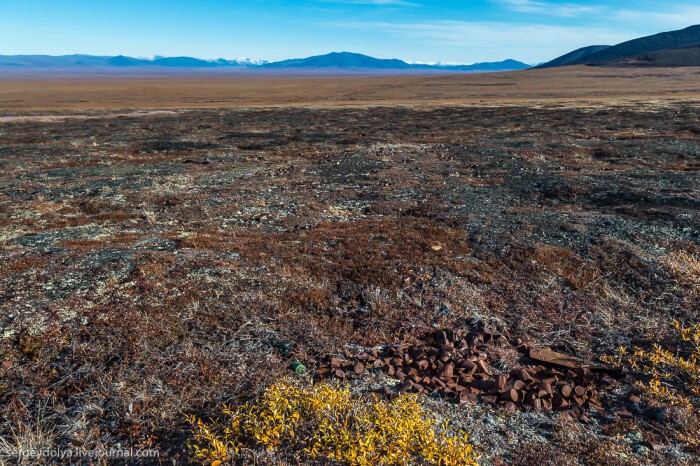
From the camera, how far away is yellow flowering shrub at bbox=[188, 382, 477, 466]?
4.96 m

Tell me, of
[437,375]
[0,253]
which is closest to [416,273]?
[437,375]

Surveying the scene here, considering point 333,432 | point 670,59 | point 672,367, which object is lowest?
point 672,367

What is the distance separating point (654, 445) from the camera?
5.45m

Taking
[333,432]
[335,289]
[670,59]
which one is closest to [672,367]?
[333,432]

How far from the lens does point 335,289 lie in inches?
357

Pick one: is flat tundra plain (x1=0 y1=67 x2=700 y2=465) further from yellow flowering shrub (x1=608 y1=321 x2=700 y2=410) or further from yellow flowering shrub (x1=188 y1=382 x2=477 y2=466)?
yellow flowering shrub (x1=188 y1=382 x2=477 y2=466)

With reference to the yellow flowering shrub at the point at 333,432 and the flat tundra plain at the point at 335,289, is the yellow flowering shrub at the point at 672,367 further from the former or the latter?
the yellow flowering shrub at the point at 333,432

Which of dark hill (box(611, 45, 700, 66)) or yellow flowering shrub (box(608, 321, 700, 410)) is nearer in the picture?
yellow flowering shrub (box(608, 321, 700, 410))

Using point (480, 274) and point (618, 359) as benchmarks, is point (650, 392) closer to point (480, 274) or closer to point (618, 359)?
point (618, 359)

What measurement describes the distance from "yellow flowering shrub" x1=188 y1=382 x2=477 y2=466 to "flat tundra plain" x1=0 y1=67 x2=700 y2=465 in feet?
0.78

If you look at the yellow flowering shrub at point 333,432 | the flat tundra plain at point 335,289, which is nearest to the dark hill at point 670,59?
the flat tundra plain at point 335,289

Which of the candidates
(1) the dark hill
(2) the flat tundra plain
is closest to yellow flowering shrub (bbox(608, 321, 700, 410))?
(2) the flat tundra plain

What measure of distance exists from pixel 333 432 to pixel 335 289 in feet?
13.0

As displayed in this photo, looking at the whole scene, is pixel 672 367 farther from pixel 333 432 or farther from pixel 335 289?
pixel 335 289
